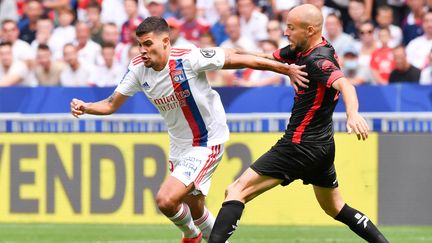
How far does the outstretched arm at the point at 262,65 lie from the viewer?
838 centimetres

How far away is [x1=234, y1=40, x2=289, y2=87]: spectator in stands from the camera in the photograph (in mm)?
14367

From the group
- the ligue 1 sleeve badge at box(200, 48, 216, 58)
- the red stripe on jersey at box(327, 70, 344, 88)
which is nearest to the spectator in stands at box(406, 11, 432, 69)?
the ligue 1 sleeve badge at box(200, 48, 216, 58)

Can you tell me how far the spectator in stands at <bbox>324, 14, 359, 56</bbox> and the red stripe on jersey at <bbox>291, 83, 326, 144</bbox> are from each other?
22.3 ft

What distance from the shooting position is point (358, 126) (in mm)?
7637

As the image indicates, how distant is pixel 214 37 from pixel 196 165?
7376 millimetres

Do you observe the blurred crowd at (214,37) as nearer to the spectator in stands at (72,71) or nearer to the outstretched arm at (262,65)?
the spectator in stands at (72,71)

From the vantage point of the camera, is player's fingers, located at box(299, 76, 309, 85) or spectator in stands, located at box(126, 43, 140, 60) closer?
player's fingers, located at box(299, 76, 309, 85)

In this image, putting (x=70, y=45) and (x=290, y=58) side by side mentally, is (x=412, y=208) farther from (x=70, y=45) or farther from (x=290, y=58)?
A: (x=70, y=45)

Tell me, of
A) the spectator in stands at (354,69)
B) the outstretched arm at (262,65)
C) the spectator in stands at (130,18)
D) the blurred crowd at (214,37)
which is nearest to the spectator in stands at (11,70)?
the blurred crowd at (214,37)

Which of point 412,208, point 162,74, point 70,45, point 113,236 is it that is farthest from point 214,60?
point 70,45

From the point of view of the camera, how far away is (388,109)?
12883 millimetres

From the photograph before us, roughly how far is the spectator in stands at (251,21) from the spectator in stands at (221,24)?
0.24 metres

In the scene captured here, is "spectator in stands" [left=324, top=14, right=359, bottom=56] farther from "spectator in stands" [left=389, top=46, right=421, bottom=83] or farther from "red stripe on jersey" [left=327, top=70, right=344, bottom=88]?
"red stripe on jersey" [left=327, top=70, right=344, bottom=88]

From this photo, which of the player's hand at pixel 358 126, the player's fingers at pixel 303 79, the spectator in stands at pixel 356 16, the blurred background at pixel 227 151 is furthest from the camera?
the spectator in stands at pixel 356 16
